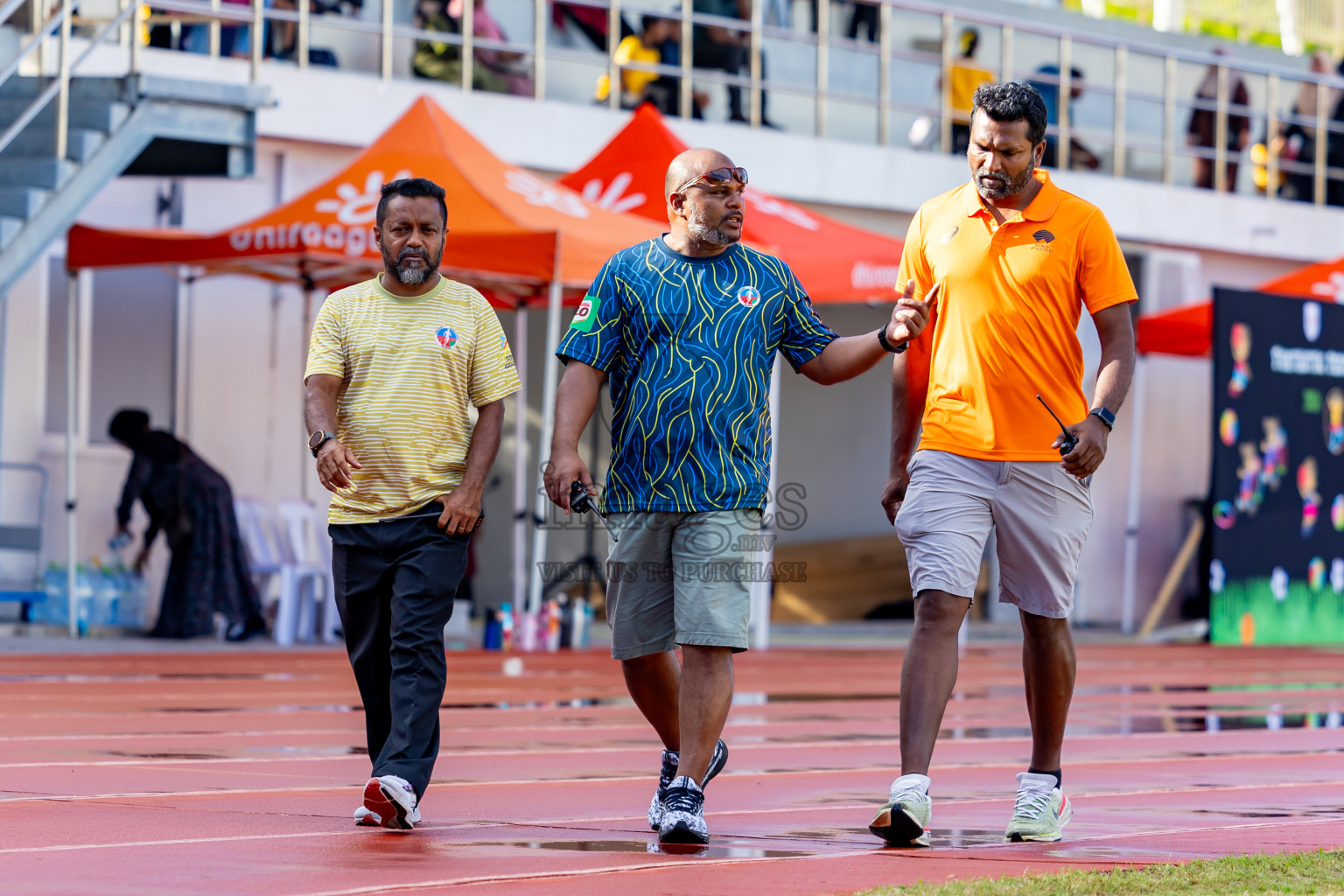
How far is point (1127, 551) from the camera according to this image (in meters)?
19.8

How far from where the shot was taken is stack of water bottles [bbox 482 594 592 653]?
1473cm

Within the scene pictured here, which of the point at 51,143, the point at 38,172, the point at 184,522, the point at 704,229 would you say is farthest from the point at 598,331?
the point at 184,522

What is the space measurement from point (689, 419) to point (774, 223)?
914 centimetres

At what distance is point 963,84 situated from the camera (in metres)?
20.4

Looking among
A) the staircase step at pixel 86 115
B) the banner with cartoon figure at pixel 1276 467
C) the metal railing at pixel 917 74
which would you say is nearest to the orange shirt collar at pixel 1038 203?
the staircase step at pixel 86 115

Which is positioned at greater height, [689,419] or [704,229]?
[704,229]

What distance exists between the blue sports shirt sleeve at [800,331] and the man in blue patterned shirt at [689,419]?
3 cm

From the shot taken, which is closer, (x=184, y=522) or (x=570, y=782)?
(x=570, y=782)

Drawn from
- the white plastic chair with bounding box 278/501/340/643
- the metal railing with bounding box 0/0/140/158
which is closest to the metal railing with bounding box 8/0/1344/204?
the metal railing with bounding box 0/0/140/158

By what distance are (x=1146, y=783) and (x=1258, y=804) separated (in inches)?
26.6

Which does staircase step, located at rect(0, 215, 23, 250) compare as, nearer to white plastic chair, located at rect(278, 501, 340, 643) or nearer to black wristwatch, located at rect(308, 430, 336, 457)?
white plastic chair, located at rect(278, 501, 340, 643)

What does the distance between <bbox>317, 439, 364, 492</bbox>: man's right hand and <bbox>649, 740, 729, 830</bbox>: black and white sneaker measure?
1.13 m

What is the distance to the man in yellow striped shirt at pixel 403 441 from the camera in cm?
554

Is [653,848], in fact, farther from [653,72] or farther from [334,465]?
[653,72]
